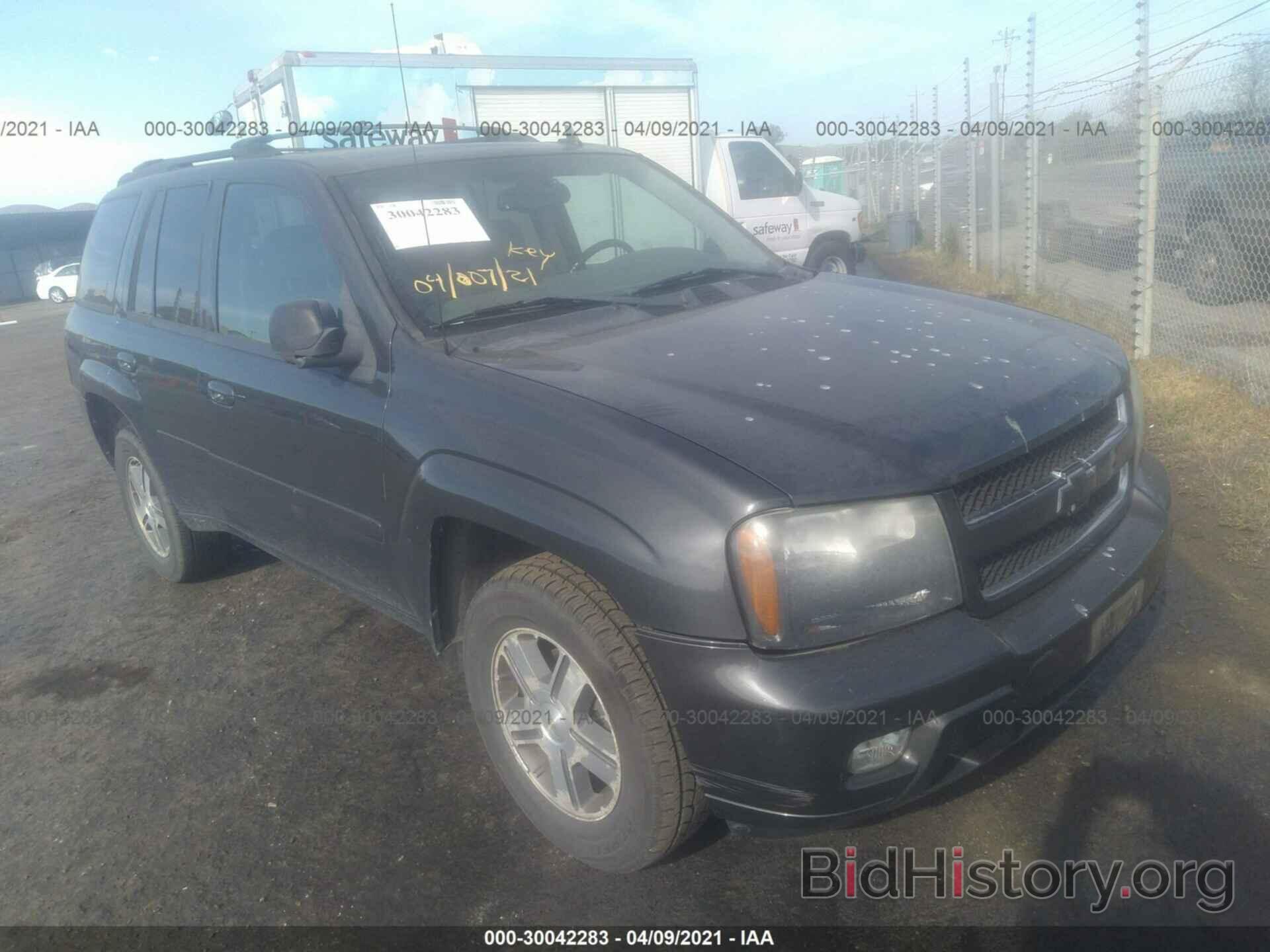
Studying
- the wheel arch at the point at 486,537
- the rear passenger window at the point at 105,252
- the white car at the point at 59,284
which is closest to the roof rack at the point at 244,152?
the rear passenger window at the point at 105,252

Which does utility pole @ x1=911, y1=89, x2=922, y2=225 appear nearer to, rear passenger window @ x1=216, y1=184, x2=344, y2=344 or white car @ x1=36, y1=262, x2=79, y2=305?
rear passenger window @ x1=216, y1=184, x2=344, y2=344

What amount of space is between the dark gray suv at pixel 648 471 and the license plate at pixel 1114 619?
0.04 ft

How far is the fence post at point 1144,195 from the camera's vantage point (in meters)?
6.27

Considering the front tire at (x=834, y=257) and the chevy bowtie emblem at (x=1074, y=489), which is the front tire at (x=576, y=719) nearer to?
the chevy bowtie emblem at (x=1074, y=489)

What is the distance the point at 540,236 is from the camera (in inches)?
127

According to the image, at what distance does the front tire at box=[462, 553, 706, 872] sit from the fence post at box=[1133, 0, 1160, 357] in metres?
5.82

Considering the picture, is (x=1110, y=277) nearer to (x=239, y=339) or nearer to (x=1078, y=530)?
(x=1078, y=530)

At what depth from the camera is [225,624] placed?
4090 mm

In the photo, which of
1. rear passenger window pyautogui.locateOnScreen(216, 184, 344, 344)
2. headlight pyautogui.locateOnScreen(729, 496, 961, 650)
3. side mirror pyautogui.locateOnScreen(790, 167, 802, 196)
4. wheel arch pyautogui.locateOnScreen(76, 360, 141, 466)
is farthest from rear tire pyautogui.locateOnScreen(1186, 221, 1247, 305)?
wheel arch pyautogui.locateOnScreen(76, 360, 141, 466)

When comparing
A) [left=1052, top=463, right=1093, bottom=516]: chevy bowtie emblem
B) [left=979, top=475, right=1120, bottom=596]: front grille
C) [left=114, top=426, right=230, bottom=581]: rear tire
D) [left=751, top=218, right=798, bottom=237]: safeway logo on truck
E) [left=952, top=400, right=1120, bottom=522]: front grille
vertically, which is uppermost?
[left=751, top=218, right=798, bottom=237]: safeway logo on truck

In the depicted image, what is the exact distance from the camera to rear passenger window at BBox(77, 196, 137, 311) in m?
4.17

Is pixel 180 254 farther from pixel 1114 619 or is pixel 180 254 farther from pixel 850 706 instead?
pixel 1114 619

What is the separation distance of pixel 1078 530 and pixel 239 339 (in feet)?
8.91

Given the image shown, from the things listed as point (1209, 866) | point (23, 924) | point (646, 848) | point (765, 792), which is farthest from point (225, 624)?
point (1209, 866)
